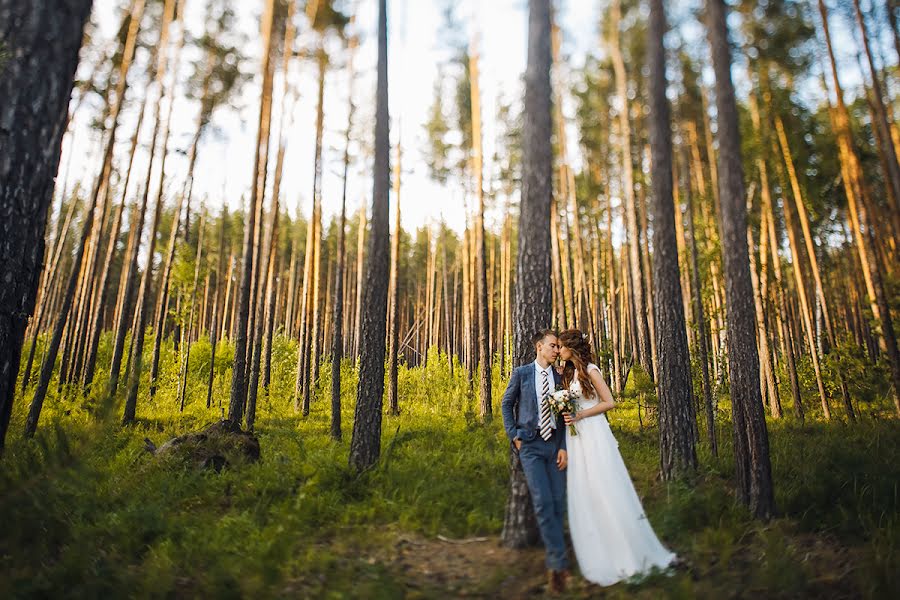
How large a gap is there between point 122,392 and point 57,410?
444 inches

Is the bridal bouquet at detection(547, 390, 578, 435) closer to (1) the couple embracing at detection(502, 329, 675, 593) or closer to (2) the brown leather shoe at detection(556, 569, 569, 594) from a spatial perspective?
(1) the couple embracing at detection(502, 329, 675, 593)

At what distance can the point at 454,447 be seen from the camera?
870 cm

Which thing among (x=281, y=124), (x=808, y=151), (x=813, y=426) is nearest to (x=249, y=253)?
(x=281, y=124)

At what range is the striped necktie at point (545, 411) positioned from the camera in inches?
173

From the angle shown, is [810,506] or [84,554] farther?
[810,506]

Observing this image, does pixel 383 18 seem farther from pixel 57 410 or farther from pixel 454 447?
pixel 57 410

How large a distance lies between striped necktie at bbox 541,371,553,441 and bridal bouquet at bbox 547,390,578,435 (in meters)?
0.04

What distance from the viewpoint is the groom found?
4000 mm

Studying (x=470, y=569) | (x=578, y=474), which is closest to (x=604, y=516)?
(x=578, y=474)

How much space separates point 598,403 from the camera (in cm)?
465

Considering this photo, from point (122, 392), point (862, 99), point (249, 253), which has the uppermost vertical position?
point (862, 99)

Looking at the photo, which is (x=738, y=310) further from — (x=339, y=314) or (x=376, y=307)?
(x=339, y=314)

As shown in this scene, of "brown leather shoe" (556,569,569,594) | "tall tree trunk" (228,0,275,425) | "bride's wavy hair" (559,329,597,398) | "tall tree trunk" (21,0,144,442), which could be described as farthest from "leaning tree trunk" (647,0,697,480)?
"tall tree trunk" (21,0,144,442)

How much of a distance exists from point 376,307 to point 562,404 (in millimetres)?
3807
